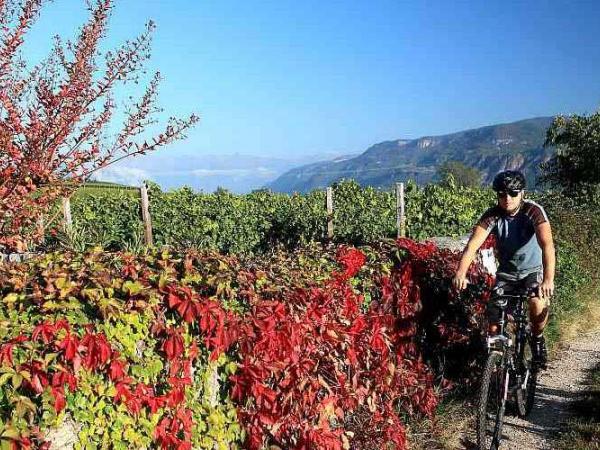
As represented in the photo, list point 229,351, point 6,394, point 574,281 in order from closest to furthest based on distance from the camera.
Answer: point 6,394 < point 229,351 < point 574,281

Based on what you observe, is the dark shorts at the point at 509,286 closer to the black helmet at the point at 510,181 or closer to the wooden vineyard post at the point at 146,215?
the black helmet at the point at 510,181

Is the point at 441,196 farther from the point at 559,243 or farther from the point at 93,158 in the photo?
the point at 93,158

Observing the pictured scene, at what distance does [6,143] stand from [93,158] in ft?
1.82

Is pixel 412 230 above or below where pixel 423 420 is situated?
above

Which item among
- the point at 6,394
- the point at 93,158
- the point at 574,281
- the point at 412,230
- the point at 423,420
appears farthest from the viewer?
the point at 412,230

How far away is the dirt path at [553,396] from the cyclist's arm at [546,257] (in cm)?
134

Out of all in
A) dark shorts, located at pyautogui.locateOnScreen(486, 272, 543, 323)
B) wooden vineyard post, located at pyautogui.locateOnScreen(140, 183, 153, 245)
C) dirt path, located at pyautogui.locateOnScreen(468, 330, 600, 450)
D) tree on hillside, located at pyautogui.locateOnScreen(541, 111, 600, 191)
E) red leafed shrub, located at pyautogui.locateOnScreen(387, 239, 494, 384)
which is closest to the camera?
dark shorts, located at pyautogui.locateOnScreen(486, 272, 543, 323)

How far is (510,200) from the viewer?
4.50 m

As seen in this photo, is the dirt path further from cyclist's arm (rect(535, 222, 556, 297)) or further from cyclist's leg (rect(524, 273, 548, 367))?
cyclist's arm (rect(535, 222, 556, 297))

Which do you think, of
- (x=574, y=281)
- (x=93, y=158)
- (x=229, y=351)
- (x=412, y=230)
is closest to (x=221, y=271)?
(x=229, y=351)

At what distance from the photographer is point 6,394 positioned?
7.56 ft

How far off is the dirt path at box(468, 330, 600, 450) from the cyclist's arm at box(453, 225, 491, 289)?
1.40 meters

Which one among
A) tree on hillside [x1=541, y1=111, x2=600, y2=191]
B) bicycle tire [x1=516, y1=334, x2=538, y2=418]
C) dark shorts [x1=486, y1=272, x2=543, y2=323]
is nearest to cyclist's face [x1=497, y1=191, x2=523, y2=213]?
dark shorts [x1=486, y1=272, x2=543, y2=323]

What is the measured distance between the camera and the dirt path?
15.9 feet
